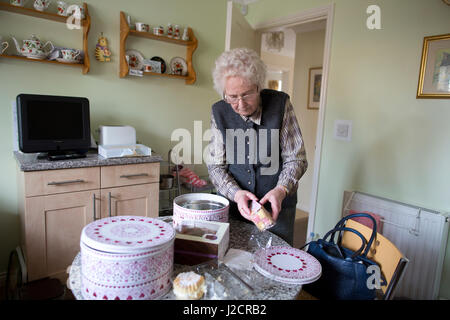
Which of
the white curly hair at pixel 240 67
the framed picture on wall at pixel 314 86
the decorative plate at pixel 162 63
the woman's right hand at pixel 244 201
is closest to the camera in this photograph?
the woman's right hand at pixel 244 201

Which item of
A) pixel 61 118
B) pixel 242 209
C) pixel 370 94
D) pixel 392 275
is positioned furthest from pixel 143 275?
pixel 370 94

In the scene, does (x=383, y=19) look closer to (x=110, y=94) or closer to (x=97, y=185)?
(x=110, y=94)

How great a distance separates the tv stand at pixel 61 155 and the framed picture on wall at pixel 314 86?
10.4 ft

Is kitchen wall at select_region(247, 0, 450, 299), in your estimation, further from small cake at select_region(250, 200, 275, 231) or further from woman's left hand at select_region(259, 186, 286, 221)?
small cake at select_region(250, 200, 275, 231)

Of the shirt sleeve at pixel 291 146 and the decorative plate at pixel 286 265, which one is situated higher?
the shirt sleeve at pixel 291 146

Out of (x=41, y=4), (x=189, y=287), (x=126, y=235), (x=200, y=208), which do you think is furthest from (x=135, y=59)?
(x=189, y=287)

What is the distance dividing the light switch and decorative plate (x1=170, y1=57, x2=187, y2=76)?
1521 mm

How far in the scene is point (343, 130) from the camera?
2.60 meters

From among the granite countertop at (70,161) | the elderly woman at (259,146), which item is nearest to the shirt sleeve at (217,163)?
the elderly woman at (259,146)

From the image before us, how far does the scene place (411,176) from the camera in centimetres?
222

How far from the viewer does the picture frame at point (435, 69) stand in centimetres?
200

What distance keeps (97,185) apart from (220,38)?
2058 millimetres

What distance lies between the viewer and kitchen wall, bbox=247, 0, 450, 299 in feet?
6.82

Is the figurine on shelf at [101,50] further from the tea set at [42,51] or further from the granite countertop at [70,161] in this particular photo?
the granite countertop at [70,161]
